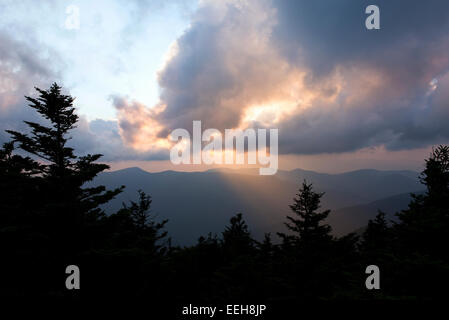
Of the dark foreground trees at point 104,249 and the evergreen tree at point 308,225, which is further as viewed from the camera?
the evergreen tree at point 308,225

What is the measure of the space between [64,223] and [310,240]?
50.6ft

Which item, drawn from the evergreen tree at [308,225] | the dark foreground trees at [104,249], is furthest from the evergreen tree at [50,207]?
the evergreen tree at [308,225]

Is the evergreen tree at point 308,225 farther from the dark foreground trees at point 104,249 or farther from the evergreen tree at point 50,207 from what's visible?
the evergreen tree at point 50,207

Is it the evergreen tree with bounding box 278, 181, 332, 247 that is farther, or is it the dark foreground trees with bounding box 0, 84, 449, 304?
the evergreen tree with bounding box 278, 181, 332, 247

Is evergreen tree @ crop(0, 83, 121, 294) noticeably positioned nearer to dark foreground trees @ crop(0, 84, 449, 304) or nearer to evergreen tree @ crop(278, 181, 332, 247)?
dark foreground trees @ crop(0, 84, 449, 304)

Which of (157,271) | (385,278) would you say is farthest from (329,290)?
(157,271)

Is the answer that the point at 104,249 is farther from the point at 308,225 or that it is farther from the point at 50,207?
the point at 308,225

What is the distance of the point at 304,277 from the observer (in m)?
12.9

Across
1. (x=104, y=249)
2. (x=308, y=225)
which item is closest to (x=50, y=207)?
(x=104, y=249)

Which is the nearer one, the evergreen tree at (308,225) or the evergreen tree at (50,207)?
the evergreen tree at (50,207)

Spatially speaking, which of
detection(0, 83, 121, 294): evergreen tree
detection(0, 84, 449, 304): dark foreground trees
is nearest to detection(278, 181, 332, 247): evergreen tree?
detection(0, 84, 449, 304): dark foreground trees

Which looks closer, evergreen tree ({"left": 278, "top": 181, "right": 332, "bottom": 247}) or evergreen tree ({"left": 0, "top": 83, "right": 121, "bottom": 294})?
evergreen tree ({"left": 0, "top": 83, "right": 121, "bottom": 294})
